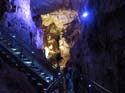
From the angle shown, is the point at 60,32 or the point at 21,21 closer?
the point at 21,21

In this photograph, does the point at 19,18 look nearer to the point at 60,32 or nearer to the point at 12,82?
the point at 60,32

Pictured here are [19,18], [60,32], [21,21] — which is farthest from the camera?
[60,32]

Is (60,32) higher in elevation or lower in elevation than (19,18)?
lower

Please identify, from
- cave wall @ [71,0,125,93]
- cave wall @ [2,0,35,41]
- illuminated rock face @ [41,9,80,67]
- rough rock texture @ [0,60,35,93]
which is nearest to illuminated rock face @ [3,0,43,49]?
cave wall @ [2,0,35,41]

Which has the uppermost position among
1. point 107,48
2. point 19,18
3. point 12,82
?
point 19,18

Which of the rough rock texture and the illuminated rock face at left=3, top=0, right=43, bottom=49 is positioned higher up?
the illuminated rock face at left=3, top=0, right=43, bottom=49

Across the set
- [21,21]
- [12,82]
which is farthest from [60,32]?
[12,82]

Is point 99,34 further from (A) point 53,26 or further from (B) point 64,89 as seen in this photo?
(A) point 53,26

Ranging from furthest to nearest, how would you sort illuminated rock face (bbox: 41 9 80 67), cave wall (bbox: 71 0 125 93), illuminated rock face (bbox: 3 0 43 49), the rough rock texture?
illuminated rock face (bbox: 41 9 80 67)
illuminated rock face (bbox: 3 0 43 49)
cave wall (bbox: 71 0 125 93)
the rough rock texture

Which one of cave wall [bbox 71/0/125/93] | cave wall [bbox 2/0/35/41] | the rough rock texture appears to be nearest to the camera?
the rough rock texture

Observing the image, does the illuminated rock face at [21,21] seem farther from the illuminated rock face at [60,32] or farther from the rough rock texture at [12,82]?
the rough rock texture at [12,82]

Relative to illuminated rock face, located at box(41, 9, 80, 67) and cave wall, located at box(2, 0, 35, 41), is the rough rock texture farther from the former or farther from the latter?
illuminated rock face, located at box(41, 9, 80, 67)

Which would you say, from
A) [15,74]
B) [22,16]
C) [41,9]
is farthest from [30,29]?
[15,74]

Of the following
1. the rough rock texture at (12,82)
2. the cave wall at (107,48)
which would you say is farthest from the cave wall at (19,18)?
Answer: the rough rock texture at (12,82)
